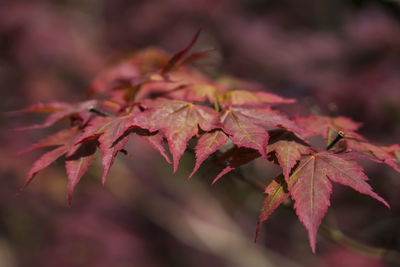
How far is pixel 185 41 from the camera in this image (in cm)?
367

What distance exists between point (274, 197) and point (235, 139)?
154 millimetres

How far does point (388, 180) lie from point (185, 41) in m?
2.27

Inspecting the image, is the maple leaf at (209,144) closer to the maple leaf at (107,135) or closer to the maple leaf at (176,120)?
the maple leaf at (176,120)

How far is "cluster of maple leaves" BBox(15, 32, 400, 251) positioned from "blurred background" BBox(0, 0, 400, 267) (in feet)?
4.51

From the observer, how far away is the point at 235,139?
34.5 inches

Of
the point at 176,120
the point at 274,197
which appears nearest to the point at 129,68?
the point at 176,120

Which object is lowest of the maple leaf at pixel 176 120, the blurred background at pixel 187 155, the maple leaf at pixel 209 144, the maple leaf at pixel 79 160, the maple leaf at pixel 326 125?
the blurred background at pixel 187 155

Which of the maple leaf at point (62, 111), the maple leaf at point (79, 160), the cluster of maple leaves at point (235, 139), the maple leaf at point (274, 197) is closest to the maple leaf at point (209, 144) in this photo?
the cluster of maple leaves at point (235, 139)

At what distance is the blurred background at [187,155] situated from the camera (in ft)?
8.89

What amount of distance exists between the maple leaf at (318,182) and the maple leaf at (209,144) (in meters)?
0.18

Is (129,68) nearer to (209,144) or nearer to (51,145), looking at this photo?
(51,145)

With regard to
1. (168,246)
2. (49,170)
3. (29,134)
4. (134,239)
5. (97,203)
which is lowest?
(168,246)

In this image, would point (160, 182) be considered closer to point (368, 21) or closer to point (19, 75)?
point (19, 75)

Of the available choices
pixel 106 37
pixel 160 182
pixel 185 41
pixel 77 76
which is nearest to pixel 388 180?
pixel 185 41
